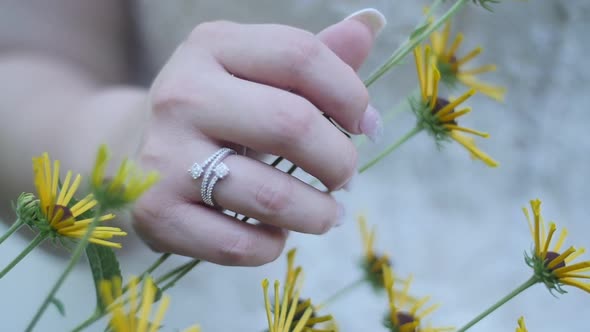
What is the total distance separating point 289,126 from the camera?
20 cm

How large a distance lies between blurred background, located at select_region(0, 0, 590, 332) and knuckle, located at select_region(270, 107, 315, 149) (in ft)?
0.93

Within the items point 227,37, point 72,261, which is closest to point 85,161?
point 227,37

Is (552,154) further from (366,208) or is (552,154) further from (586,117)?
(366,208)

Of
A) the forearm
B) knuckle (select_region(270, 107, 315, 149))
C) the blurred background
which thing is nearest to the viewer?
knuckle (select_region(270, 107, 315, 149))

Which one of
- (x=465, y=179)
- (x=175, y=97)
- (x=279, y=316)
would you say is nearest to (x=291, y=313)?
(x=279, y=316)

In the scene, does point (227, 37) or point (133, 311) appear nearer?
point (133, 311)

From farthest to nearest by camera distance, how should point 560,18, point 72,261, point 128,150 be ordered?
1. point 560,18
2. point 128,150
3. point 72,261

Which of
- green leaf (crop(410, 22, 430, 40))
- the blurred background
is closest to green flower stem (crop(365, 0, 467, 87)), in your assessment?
green leaf (crop(410, 22, 430, 40))

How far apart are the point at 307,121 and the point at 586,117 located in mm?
388

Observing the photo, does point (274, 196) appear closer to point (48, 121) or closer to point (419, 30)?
point (419, 30)

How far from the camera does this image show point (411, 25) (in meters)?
0.52

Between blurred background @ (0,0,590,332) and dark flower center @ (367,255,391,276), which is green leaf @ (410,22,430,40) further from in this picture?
blurred background @ (0,0,590,332)

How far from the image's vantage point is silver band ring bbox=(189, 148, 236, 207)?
0.66 feet

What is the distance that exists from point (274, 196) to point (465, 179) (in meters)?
0.39
